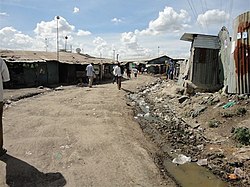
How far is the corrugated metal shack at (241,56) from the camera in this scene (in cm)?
842

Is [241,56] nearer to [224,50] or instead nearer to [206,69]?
[224,50]

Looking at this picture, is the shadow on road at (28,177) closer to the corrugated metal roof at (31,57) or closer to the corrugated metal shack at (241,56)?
the corrugated metal shack at (241,56)

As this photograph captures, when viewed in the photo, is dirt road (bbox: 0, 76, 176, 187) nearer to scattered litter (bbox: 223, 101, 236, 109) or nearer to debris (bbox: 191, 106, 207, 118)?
debris (bbox: 191, 106, 207, 118)

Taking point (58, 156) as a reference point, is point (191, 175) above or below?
below

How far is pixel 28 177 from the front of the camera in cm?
432

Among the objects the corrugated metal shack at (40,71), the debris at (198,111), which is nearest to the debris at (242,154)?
the debris at (198,111)

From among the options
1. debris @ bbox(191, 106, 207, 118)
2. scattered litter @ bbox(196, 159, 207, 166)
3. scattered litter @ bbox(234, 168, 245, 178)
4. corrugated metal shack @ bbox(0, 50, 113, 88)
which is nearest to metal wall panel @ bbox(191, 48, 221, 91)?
debris @ bbox(191, 106, 207, 118)

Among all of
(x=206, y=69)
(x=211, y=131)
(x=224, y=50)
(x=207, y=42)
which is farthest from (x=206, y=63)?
(x=211, y=131)

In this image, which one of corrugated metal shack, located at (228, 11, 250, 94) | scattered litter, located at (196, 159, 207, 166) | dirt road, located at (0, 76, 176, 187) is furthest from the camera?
corrugated metal shack, located at (228, 11, 250, 94)

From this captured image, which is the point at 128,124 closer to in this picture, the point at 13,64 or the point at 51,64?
the point at 13,64

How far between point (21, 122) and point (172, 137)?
173 inches

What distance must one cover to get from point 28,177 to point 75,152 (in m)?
1.26

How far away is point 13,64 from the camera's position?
17.6 m

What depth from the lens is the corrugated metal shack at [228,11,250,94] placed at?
8.42 meters
